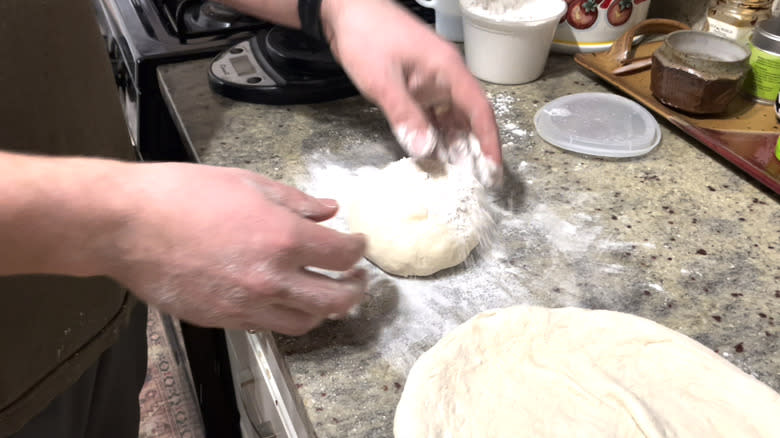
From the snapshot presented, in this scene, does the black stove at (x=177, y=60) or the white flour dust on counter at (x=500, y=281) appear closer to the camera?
the white flour dust on counter at (x=500, y=281)

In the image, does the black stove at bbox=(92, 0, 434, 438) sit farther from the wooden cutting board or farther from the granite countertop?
the wooden cutting board

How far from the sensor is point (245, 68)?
1195 millimetres

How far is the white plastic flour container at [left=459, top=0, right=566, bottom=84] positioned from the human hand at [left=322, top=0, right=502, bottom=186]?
305 millimetres

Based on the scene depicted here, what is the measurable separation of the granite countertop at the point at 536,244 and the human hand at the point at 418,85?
134mm

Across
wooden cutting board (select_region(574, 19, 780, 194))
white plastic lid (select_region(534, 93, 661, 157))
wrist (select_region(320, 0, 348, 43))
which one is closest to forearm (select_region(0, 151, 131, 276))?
wrist (select_region(320, 0, 348, 43))

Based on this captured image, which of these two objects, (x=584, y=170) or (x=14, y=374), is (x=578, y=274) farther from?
(x=14, y=374)

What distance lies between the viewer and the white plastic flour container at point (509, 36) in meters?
1.15

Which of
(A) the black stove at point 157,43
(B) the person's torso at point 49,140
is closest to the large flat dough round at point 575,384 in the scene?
(B) the person's torso at point 49,140

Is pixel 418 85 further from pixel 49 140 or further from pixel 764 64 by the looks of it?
pixel 764 64

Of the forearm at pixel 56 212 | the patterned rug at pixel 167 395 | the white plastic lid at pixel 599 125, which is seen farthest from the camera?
the patterned rug at pixel 167 395

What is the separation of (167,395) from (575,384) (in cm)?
143

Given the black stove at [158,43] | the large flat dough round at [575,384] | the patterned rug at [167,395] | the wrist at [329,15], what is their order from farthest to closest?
the patterned rug at [167,395], the black stove at [158,43], the wrist at [329,15], the large flat dough round at [575,384]

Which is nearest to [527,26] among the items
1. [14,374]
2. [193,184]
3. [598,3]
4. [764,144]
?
[598,3]

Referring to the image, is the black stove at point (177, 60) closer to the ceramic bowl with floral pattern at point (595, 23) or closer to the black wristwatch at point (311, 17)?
the black wristwatch at point (311, 17)
